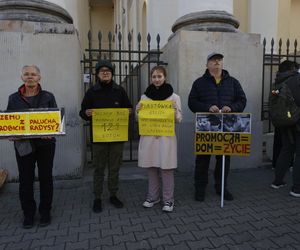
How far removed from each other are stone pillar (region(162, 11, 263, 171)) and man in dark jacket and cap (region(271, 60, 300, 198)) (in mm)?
1130

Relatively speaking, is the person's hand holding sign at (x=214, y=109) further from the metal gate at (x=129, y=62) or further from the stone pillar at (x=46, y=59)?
the stone pillar at (x=46, y=59)

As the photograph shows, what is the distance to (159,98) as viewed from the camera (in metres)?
4.11

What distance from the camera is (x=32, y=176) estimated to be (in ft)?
12.6

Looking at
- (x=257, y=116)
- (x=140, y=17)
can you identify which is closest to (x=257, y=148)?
(x=257, y=116)

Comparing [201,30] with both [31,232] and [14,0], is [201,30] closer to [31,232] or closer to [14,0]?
[14,0]

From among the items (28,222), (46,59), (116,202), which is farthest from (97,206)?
(46,59)

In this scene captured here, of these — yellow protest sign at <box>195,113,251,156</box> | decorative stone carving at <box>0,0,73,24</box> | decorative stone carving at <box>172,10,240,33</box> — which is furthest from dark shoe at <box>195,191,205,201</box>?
decorative stone carving at <box>0,0,73,24</box>

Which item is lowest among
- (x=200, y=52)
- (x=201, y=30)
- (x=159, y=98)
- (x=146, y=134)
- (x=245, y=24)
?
(x=146, y=134)

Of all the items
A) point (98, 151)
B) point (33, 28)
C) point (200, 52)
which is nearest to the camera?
point (98, 151)

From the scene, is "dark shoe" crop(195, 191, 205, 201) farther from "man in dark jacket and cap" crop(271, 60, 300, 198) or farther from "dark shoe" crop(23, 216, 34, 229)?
"dark shoe" crop(23, 216, 34, 229)

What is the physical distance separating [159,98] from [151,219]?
142cm

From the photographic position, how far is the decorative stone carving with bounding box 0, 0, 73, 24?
16.8 feet

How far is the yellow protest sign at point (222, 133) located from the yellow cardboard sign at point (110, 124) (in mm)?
909

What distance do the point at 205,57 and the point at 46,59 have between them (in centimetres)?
261
